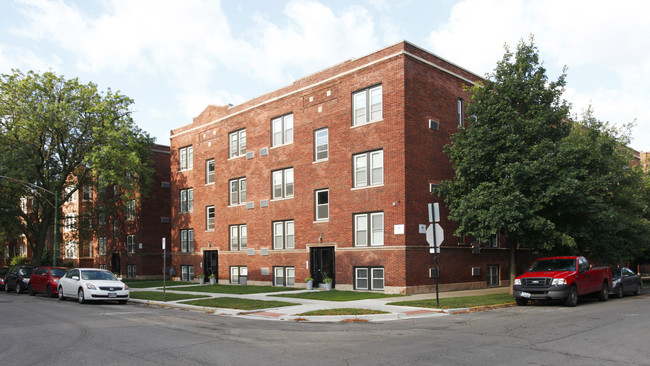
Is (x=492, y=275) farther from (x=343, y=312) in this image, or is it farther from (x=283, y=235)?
(x=343, y=312)

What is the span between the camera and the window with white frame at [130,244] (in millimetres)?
41269

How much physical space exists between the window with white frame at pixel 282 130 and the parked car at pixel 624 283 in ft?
56.7

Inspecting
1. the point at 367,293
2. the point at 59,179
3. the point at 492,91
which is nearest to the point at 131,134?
the point at 59,179

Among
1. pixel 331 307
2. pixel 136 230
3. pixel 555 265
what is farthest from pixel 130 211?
pixel 555 265

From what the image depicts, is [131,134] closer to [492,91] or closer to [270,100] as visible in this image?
[270,100]

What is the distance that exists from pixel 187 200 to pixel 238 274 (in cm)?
855

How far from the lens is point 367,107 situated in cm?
2425

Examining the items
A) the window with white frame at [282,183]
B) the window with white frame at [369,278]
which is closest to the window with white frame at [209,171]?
the window with white frame at [282,183]

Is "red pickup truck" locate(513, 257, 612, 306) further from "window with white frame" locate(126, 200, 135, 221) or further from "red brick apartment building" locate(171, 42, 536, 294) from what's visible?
"window with white frame" locate(126, 200, 135, 221)

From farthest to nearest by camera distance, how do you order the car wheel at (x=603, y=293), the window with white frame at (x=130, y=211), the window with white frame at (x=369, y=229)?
the window with white frame at (x=130, y=211) → the window with white frame at (x=369, y=229) → the car wheel at (x=603, y=293)

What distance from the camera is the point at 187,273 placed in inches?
1421

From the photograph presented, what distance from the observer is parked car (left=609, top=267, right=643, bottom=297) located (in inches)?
834

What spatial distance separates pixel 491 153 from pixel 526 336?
36.6 feet

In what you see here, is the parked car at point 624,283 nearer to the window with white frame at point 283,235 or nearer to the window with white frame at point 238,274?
the window with white frame at point 283,235
